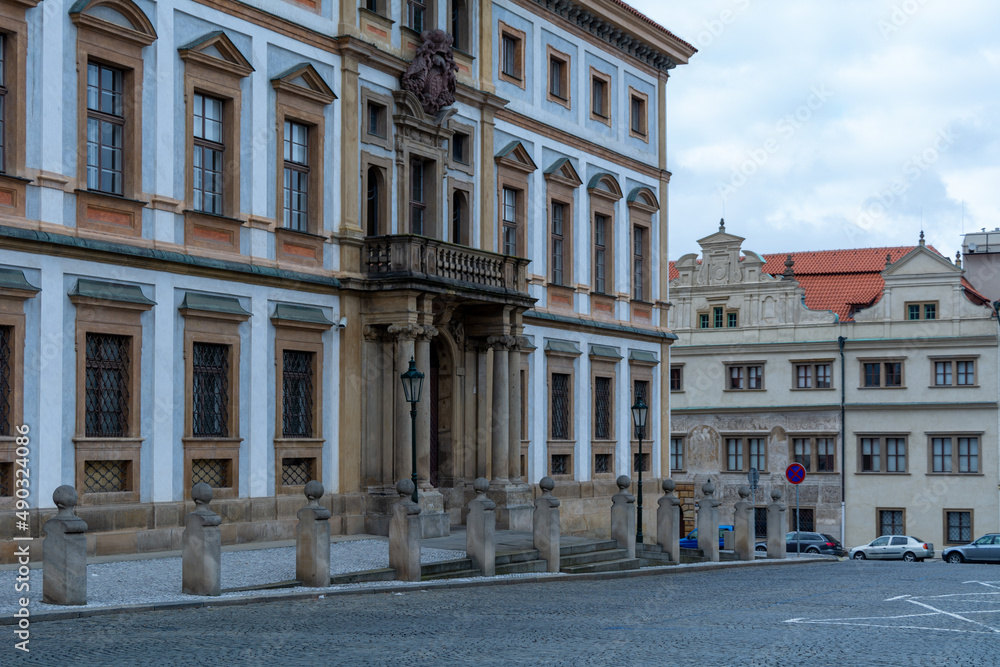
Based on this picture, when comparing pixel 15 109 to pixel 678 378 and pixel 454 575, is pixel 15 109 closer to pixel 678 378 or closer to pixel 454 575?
pixel 454 575

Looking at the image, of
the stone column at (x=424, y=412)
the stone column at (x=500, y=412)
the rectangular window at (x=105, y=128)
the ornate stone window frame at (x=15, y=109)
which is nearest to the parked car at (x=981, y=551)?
the stone column at (x=500, y=412)

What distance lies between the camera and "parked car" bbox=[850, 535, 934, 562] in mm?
56031

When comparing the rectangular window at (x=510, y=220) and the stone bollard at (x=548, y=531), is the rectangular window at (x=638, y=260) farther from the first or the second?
the stone bollard at (x=548, y=531)

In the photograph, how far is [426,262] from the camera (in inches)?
1108

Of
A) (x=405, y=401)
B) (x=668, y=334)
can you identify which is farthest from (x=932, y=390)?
(x=405, y=401)

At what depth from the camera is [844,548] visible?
61656 mm

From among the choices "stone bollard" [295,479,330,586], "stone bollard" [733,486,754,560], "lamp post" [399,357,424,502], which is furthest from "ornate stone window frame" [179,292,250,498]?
"stone bollard" [733,486,754,560]

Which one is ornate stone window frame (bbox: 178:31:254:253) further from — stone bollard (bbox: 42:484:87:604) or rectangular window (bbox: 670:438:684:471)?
rectangular window (bbox: 670:438:684:471)

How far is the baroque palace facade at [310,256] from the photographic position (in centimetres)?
2197

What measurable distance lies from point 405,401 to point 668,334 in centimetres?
1471

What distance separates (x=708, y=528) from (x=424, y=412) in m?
6.90

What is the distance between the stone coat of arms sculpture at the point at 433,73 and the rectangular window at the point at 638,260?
421 inches

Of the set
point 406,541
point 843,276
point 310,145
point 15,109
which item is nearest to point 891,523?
point 843,276

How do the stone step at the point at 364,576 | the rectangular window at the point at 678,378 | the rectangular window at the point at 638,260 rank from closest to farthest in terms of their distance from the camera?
the stone step at the point at 364,576 → the rectangular window at the point at 638,260 → the rectangular window at the point at 678,378
